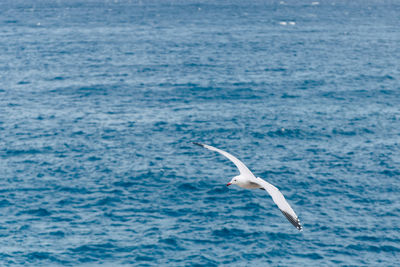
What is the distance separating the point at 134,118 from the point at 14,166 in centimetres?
3263

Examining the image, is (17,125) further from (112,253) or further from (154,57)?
(154,57)

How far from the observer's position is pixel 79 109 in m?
129

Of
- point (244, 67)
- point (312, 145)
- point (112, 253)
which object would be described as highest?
point (244, 67)

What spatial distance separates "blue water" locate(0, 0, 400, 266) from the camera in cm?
7575

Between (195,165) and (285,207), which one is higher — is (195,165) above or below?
below

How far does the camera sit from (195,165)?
99250 mm

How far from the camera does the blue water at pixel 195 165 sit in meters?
75.8

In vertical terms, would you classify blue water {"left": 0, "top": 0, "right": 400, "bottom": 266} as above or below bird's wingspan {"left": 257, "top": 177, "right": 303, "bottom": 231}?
below

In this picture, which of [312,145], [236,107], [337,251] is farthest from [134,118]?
[337,251]

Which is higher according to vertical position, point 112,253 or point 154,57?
point 154,57

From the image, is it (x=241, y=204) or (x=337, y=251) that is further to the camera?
(x=241, y=204)

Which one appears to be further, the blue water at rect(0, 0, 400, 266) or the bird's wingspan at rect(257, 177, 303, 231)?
the blue water at rect(0, 0, 400, 266)

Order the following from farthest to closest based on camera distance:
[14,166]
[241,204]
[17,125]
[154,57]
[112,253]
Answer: [154,57]
[17,125]
[14,166]
[241,204]
[112,253]

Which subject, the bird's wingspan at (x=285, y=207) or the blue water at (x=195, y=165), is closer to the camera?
the bird's wingspan at (x=285, y=207)
